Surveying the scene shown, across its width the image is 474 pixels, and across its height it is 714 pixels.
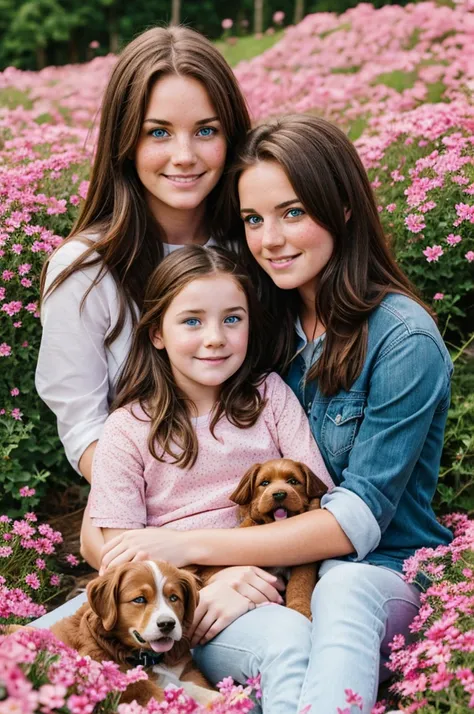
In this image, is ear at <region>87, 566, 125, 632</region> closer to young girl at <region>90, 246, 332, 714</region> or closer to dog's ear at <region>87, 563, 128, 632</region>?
dog's ear at <region>87, 563, 128, 632</region>

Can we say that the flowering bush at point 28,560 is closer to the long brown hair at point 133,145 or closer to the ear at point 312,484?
the long brown hair at point 133,145

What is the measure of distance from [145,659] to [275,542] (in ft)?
1.87

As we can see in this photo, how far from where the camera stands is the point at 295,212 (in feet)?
10.8

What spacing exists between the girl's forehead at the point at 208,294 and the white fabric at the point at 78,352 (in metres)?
0.50

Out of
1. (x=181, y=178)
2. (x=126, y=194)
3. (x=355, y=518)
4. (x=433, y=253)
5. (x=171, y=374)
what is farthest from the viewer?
(x=433, y=253)

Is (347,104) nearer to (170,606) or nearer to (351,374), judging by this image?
(351,374)

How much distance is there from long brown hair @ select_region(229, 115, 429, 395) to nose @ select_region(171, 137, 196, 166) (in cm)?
19

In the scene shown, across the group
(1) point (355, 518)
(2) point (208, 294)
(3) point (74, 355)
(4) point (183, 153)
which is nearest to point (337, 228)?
(2) point (208, 294)

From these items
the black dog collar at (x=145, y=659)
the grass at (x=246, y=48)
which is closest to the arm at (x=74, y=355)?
the black dog collar at (x=145, y=659)

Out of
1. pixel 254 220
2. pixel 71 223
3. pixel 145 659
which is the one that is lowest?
pixel 145 659

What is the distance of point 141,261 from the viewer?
3.75 metres

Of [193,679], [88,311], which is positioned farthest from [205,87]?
[193,679]

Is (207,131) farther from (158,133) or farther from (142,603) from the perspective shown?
(142,603)

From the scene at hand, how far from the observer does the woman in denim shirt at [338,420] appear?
2.77 m
